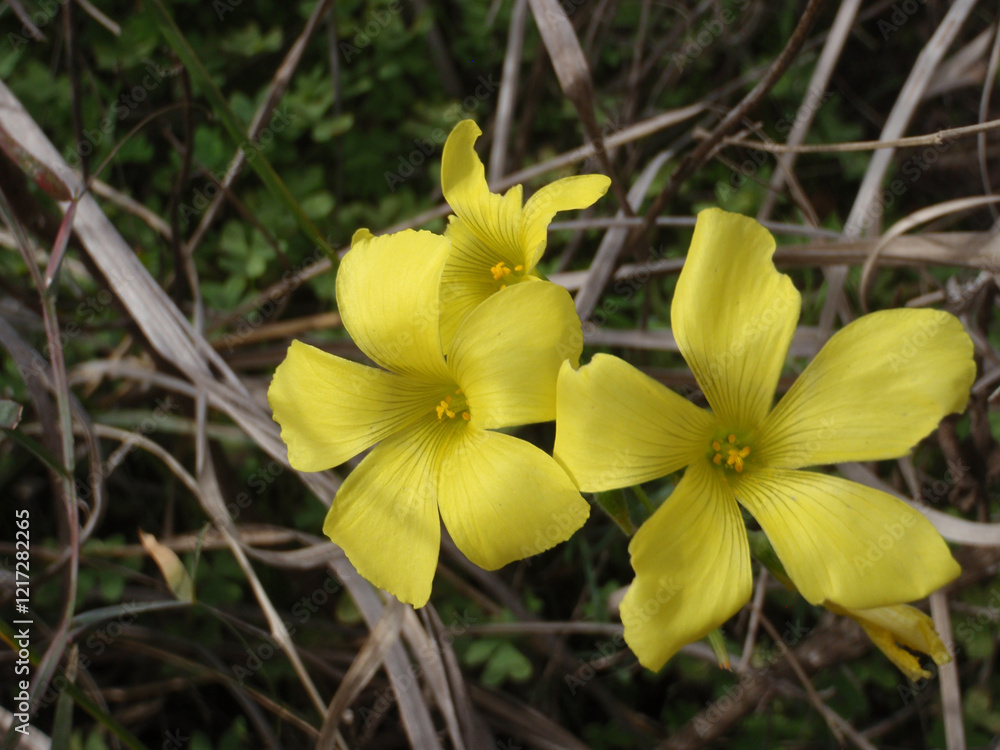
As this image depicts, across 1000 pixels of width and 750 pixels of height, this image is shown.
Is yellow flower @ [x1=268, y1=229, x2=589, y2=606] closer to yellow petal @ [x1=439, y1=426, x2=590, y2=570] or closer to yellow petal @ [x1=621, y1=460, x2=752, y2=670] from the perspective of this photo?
yellow petal @ [x1=439, y1=426, x2=590, y2=570]

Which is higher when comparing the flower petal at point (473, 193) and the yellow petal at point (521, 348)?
the flower petal at point (473, 193)

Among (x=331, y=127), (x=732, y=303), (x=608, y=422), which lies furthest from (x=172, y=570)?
(x=331, y=127)

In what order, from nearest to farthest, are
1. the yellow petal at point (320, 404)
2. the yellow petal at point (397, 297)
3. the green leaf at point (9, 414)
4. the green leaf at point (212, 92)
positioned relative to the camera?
the yellow petal at point (397, 297)
the yellow petal at point (320, 404)
the green leaf at point (212, 92)
the green leaf at point (9, 414)

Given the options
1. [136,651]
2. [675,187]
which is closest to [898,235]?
[675,187]

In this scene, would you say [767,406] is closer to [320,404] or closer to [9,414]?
[320,404]

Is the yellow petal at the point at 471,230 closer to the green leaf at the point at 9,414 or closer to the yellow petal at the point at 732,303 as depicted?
the yellow petal at the point at 732,303

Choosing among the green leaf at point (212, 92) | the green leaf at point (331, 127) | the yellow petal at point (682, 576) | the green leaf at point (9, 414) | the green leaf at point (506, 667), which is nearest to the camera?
the yellow petal at point (682, 576)

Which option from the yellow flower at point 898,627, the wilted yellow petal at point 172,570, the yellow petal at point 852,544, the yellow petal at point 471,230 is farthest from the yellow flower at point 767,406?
the wilted yellow petal at point 172,570
